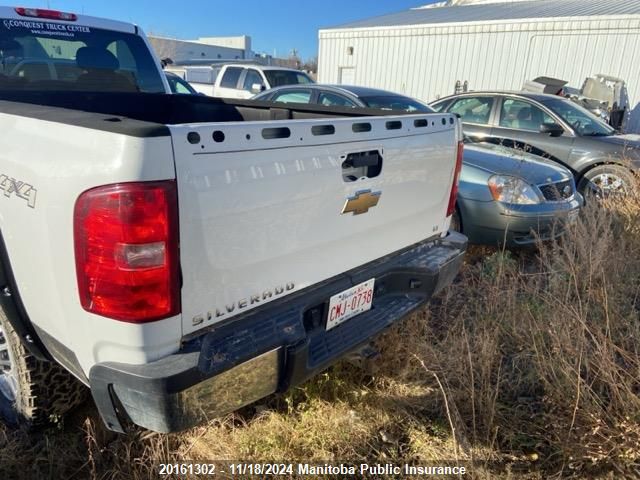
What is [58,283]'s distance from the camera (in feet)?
5.13

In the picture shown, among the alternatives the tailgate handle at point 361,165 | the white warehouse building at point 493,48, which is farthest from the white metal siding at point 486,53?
the tailgate handle at point 361,165

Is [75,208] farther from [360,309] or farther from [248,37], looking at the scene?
[248,37]

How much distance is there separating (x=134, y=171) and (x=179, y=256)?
31 centimetres

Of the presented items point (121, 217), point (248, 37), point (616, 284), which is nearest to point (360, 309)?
point (121, 217)

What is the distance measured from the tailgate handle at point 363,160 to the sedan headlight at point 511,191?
7.96 feet

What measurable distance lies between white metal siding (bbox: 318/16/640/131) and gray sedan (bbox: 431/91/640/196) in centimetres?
881

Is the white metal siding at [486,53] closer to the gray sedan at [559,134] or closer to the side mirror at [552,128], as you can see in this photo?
the gray sedan at [559,134]

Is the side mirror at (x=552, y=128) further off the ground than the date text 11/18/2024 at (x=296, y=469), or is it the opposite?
the side mirror at (x=552, y=128)

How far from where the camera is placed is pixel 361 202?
209cm

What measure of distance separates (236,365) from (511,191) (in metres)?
3.38

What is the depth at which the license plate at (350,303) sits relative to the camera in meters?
2.04

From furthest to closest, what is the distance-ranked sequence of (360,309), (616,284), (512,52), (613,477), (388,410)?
(512,52) → (616,284) → (388,410) → (360,309) → (613,477)

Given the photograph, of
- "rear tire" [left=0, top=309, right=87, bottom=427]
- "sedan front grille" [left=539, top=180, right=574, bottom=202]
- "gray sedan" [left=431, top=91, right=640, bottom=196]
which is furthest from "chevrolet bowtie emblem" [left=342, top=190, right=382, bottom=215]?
"gray sedan" [left=431, top=91, right=640, bottom=196]

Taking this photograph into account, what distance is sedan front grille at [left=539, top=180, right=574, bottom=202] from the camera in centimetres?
434
